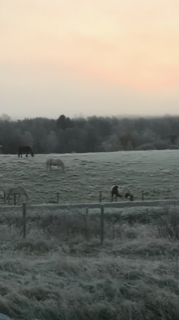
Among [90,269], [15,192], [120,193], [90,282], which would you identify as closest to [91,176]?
[120,193]

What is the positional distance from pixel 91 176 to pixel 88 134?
245ft

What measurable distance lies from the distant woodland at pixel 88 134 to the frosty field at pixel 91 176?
1395 inches

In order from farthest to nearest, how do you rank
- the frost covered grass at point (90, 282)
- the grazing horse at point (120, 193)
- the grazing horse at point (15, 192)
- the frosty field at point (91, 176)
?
the frosty field at point (91, 176) < the grazing horse at point (120, 193) < the grazing horse at point (15, 192) < the frost covered grass at point (90, 282)

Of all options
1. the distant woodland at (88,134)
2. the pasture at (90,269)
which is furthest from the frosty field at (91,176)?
the distant woodland at (88,134)

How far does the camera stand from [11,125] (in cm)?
12975

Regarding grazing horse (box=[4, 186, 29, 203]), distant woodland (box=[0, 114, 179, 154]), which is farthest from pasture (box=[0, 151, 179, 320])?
distant woodland (box=[0, 114, 179, 154])

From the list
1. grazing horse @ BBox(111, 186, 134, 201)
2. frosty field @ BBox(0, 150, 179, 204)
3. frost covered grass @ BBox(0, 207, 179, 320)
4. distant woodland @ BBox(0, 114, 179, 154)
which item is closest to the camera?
frost covered grass @ BBox(0, 207, 179, 320)

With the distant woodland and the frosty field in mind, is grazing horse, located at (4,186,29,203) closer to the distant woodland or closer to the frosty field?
the frosty field

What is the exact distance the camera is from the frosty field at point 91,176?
3928cm

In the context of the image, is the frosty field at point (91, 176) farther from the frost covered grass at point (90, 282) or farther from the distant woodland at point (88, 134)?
the distant woodland at point (88, 134)

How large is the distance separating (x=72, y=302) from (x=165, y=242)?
17.7ft

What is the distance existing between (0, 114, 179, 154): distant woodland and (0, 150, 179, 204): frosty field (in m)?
35.4

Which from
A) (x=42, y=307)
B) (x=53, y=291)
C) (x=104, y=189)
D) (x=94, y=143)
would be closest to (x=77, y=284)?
(x=53, y=291)

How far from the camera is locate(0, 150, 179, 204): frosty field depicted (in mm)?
39281
